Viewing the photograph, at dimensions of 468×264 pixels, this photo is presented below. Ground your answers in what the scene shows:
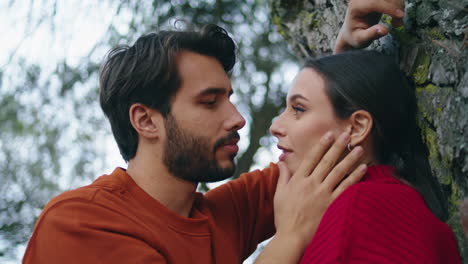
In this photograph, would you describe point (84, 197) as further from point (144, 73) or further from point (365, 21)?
point (365, 21)

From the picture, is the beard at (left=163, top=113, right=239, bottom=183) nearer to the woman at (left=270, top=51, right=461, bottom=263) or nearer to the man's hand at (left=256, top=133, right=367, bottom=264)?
the woman at (left=270, top=51, right=461, bottom=263)

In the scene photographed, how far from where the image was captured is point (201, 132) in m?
2.39

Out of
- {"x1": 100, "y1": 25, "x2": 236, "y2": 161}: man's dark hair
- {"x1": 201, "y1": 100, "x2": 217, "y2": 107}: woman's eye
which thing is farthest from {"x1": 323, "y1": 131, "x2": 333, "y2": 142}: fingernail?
{"x1": 100, "y1": 25, "x2": 236, "y2": 161}: man's dark hair

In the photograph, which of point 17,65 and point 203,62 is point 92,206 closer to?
point 203,62

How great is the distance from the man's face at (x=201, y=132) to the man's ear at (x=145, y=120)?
62 millimetres

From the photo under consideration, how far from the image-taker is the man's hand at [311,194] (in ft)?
5.98

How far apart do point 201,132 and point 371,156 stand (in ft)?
2.77

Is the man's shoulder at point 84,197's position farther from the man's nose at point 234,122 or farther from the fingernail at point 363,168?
the fingernail at point 363,168

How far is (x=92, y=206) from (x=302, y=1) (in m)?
1.98

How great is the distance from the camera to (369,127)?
1.87 meters

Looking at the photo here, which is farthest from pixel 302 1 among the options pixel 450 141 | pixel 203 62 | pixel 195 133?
pixel 450 141

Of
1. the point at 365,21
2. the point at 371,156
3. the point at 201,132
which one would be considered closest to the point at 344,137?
the point at 371,156

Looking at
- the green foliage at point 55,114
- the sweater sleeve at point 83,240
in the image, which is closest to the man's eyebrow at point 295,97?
the sweater sleeve at point 83,240

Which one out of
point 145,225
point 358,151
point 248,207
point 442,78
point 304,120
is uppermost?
point 442,78
